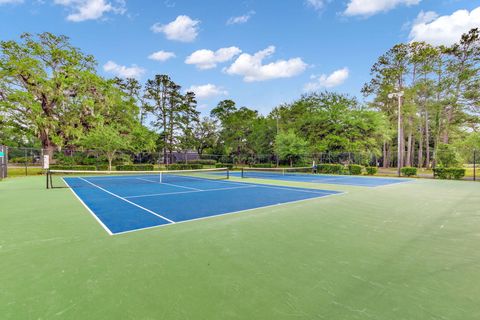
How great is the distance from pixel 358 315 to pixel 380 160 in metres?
43.1

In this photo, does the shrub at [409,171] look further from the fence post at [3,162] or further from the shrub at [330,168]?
the fence post at [3,162]

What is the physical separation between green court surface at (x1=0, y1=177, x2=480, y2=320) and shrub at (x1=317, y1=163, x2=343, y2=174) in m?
17.3

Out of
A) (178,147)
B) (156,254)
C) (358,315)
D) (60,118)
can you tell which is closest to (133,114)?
(60,118)

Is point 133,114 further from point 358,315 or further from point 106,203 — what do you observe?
point 358,315

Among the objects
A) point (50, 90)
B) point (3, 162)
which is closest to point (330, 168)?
point (3, 162)

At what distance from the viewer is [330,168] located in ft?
74.0

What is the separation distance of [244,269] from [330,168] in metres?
21.6

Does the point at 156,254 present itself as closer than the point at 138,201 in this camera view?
Yes

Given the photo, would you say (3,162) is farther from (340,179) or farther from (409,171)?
(409,171)

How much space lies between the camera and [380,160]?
38.8m

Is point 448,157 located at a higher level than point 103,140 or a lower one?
lower

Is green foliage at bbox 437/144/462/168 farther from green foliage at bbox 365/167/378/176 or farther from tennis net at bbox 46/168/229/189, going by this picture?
tennis net at bbox 46/168/229/189

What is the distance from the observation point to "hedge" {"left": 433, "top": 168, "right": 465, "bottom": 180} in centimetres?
1639

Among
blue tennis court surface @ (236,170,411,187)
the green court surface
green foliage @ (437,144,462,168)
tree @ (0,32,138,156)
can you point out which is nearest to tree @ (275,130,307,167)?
blue tennis court surface @ (236,170,411,187)
